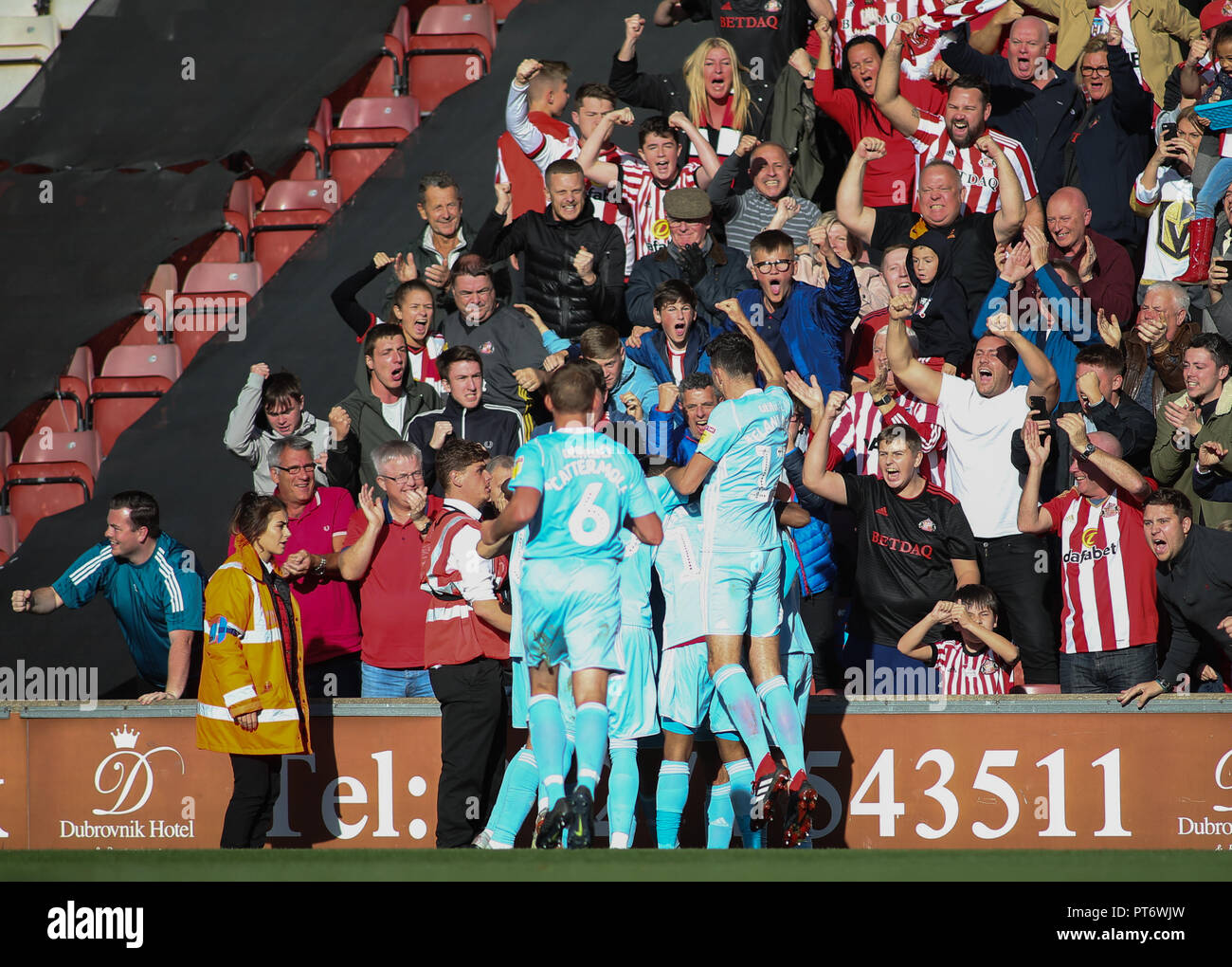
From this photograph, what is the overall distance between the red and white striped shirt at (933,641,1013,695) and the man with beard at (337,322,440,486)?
333cm

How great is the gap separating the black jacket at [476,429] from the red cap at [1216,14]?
19.5 feet

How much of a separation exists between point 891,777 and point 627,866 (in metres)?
2.84

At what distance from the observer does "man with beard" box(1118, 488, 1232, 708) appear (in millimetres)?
7211

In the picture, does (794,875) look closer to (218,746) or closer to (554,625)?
(554,625)

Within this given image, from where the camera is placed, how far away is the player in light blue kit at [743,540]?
6.55 m

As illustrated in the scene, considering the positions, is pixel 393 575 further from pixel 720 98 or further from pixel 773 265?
pixel 720 98

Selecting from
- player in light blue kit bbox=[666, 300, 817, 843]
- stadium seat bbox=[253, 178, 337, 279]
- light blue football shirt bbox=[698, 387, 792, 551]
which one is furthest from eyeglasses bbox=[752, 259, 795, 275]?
stadium seat bbox=[253, 178, 337, 279]

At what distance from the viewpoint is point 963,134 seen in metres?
9.78

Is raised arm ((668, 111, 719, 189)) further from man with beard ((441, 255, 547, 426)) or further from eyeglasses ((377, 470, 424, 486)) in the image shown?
eyeglasses ((377, 470, 424, 486))

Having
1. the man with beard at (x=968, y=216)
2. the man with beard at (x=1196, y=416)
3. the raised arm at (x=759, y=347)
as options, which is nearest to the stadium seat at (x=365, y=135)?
the man with beard at (x=968, y=216)

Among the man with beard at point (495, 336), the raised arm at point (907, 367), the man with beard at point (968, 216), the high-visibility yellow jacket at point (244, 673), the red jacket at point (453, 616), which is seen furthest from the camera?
the man with beard at point (968, 216)

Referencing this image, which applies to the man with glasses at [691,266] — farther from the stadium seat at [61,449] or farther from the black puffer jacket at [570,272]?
the stadium seat at [61,449]
